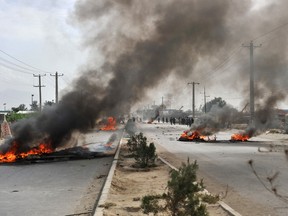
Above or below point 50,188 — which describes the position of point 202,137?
above

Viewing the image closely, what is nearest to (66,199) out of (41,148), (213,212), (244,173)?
(213,212)

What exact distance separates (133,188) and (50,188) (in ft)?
6.75

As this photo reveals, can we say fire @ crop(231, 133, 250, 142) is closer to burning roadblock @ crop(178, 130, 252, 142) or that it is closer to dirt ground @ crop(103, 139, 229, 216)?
burning roadblock @ crop(178, 130, 252, 142)

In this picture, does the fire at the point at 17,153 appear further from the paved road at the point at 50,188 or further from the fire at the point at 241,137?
the fire at the point at 241,137

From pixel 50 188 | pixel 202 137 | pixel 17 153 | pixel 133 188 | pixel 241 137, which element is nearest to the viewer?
pixel 133 188

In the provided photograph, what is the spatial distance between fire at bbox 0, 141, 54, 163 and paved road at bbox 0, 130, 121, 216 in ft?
6.22

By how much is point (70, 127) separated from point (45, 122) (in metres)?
1.25

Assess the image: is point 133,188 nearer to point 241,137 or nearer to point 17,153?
point 17,153

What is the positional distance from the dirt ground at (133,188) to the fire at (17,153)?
17.7ft

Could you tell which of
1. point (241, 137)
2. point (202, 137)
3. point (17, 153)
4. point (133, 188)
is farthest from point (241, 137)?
point (133, 188)

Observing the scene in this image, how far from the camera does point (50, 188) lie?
10.6 meters

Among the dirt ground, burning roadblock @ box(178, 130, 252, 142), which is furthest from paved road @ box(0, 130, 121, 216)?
burning roadblock @ box(178, 130, 252, 142)

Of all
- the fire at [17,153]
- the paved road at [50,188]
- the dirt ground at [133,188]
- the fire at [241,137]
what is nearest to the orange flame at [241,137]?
the fire at [241,137]

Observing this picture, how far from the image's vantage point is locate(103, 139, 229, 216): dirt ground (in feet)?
23.4
